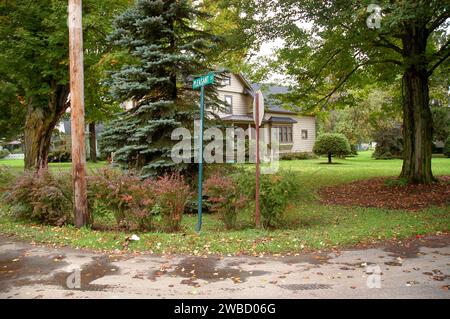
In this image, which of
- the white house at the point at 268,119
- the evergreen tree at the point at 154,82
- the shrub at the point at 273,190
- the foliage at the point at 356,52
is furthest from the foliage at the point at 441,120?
the shrub at the point at 273,190

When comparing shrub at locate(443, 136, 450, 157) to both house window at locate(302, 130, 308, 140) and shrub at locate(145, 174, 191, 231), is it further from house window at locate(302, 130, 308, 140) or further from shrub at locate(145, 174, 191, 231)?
shrub at locate(145, 174, 191, 231)

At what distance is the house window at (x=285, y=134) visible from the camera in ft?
115

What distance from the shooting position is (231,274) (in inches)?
202

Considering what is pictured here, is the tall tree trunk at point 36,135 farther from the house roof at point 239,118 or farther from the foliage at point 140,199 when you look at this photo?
the house roof at point 239,118

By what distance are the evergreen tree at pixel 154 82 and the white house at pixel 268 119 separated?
60.5 feet

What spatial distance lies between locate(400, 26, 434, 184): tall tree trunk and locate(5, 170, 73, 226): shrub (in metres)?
12.4

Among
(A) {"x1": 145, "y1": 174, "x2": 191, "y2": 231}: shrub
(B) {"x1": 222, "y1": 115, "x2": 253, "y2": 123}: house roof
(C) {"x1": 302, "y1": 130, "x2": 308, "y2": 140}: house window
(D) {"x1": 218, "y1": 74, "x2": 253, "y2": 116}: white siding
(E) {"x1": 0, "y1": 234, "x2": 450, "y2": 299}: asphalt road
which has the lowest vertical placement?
(E) {"x1": 0, "y1": 234, "x2": 450, "y2": 299}: asphalt road

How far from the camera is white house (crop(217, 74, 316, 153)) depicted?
105 ft

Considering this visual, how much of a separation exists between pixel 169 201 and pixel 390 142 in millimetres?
31366

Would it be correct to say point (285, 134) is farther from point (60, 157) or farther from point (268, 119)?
point (60, 157)

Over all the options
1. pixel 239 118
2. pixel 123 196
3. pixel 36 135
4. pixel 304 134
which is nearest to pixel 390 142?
pixel 304 134

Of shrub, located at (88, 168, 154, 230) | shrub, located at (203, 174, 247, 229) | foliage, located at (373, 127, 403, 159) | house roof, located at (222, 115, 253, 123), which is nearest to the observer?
shrub, located at (88, 168, 154, 230)

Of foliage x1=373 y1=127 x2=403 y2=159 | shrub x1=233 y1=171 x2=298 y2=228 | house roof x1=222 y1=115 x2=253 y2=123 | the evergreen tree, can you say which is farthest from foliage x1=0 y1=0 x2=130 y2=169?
foliage x1=373 y1=127 x2=403 y2=159

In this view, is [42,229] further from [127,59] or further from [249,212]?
[127,59]
